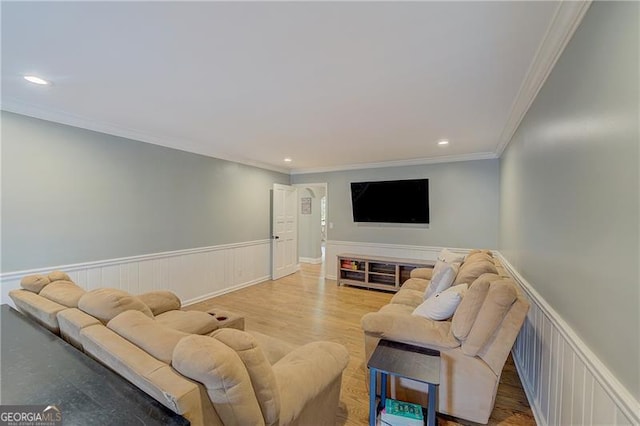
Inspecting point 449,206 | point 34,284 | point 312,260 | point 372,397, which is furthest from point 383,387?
point 312,260

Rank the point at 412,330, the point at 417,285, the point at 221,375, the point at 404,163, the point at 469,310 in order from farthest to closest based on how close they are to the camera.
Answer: the point at 404,163 < the point at 417,285 < the point at 412,330 < the point at 469,310 < the point at 221,375

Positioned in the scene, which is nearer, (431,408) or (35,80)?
(431,408)

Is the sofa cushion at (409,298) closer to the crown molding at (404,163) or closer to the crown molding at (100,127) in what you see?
the crown molding at (404,163)

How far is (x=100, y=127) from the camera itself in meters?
3.19

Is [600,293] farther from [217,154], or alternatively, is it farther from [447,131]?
[217,154]

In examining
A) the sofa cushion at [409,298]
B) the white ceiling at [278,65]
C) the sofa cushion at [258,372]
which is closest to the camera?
the sofa cushion at [258,372]

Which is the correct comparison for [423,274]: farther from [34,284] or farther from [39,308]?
[34,284]

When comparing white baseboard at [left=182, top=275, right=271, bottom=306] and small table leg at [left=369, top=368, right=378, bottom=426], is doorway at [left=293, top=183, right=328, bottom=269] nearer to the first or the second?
white baseboard at [left=182, top=275, right=271, bottom=306]

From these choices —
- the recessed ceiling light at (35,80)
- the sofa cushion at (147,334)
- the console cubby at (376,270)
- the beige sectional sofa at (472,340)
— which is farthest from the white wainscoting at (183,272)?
the beige sectional sofa at (472,340)

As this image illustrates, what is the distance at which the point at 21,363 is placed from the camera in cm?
121

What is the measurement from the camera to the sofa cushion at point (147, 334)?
44.6 inches

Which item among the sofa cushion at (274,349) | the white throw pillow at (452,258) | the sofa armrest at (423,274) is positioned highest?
the white throw pillow at (452,258)

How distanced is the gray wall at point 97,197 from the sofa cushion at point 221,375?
2.92 meters

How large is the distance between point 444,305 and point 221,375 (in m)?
1.74
